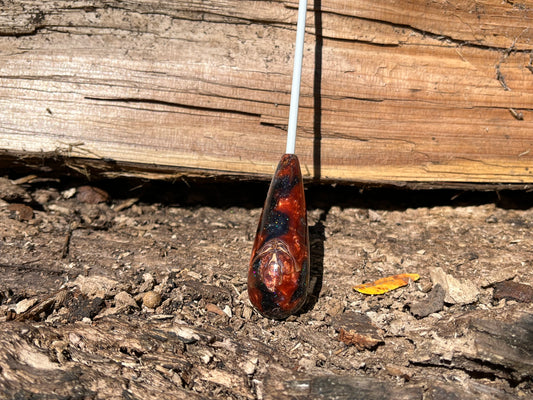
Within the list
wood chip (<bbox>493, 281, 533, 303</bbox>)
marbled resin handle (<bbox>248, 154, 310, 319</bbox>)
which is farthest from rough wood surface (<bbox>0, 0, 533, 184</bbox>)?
wood chip (<bbox>493, 281, 533, 303</bbox>)

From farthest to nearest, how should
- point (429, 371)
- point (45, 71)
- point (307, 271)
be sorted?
point (45, 71) → point (307, 271) → point (429, 371)

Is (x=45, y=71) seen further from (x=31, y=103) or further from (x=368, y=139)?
(x=368, y=139)

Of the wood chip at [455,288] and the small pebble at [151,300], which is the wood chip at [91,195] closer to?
the small pebble at [151,300]

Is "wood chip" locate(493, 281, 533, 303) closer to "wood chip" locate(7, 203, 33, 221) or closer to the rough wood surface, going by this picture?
the rough wood surface

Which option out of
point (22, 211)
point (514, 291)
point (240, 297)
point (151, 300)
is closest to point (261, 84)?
point (240, 297)

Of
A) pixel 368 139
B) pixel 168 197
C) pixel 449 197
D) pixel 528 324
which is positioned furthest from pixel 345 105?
pixel 528 324
